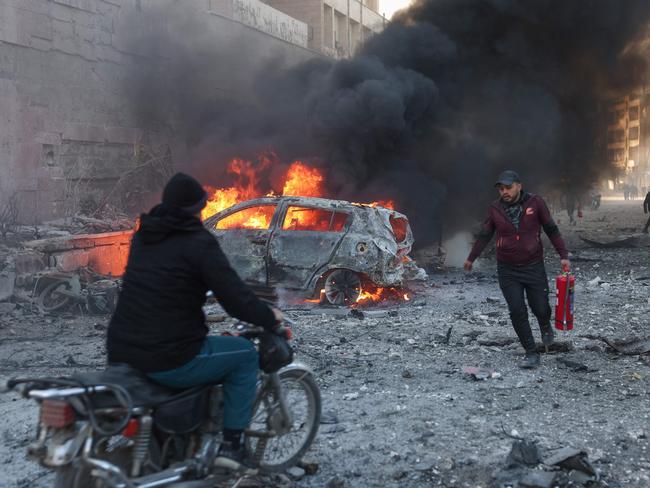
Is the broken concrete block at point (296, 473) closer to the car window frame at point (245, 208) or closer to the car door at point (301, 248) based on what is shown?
the car door at point (301, 248)

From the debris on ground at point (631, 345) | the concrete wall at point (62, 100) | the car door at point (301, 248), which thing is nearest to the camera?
the debris on ground at point (631, 345)

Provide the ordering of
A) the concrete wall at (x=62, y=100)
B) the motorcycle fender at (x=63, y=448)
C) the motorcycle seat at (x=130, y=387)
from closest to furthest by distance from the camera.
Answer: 1. the motorcycle fender at (x=63, y=448)
2. the motorcycle seat at (x=130, y=387)
3. the concrete wall at (x=62, y=100)

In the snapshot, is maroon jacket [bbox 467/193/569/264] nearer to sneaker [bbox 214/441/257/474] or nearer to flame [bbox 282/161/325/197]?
sneaker [bbox 214/441/257/474]

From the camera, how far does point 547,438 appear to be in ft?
13.5

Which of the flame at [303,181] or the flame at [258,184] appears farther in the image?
the flame at [303,181]

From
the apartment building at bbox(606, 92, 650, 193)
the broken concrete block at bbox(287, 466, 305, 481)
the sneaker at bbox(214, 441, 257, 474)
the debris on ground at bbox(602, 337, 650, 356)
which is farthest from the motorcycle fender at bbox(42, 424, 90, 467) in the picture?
the apartment building at bbox(606, 92, 650, 193)

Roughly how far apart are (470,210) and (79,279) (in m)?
11.5

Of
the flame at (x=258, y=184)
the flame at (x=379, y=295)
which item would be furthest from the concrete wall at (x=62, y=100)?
the flame at (x=379, y=295)

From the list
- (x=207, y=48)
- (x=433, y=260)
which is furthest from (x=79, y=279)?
(x=207, y=48)

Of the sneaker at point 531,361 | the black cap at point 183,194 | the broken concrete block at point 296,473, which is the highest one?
the black cap at point 183,194

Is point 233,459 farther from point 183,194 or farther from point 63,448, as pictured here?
point 183,194

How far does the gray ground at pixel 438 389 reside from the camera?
3.79 metres

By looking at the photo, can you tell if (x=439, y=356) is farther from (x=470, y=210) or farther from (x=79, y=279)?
(x=470, y=210)

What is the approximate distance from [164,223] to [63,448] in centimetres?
107
